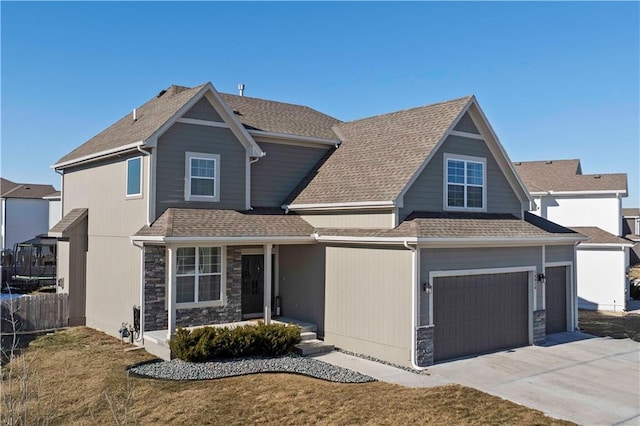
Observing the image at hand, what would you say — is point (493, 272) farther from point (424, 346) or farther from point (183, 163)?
point (183, 163)

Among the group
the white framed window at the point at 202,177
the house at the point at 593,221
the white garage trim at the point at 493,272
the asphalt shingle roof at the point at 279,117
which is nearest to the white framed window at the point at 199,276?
the white framed window at the point at 202,177

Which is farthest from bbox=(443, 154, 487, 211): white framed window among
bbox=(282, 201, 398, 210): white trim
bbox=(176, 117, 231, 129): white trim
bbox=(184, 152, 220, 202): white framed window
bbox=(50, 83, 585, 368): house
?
bbox=(184, 152, 220, 202): white framed window

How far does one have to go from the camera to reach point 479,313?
14.9 m

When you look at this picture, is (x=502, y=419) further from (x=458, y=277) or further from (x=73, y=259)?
(x=73, y=259)

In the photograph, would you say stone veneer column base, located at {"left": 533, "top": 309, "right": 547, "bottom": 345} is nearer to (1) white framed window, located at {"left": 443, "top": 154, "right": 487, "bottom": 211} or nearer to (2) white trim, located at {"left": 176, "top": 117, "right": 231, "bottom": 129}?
(1) white framed window, located at {"left": 443, "top": 154, "right": 487, "bottom": 211}

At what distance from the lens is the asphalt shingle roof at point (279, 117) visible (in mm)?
19281

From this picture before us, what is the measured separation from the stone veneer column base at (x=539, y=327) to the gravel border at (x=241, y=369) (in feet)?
21.5

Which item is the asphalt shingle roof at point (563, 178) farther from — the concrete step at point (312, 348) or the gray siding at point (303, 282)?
the concrete step at point (312, 348)

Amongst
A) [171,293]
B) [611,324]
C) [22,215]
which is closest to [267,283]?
[171,293]

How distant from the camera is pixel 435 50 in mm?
19375

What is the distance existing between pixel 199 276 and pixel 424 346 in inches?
274

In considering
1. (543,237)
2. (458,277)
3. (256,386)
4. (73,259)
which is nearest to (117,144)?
(73,259)

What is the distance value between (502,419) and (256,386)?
5038 mm

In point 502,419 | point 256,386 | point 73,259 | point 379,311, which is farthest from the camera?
point 73,259
